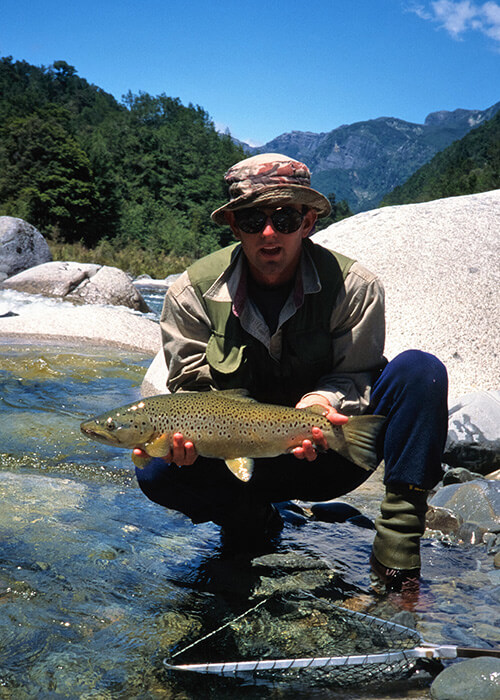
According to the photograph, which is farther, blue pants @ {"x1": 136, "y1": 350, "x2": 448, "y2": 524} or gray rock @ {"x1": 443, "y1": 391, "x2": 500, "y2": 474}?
gray rock @ {"x1": 443, "y1": 391, "x2": 500, "y2": 474}

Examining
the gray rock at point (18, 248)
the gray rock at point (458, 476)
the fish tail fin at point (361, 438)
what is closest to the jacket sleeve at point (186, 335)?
the fish tail fin at point (361, 438)

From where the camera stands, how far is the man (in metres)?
3.11

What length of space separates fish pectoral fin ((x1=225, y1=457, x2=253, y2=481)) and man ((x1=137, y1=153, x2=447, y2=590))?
7.5 inches

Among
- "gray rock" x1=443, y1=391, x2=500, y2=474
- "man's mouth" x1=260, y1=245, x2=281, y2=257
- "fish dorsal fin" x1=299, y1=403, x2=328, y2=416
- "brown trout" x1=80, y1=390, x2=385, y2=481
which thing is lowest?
"gray rock" x1=443, y1=391, x2=500, y2=474

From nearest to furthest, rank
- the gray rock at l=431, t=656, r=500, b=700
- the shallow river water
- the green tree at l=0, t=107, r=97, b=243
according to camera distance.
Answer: the gray rock at l=431, t=656, r=500, b=700
the shallow river water
the green tree at l=0, t=107, r=97, b=243

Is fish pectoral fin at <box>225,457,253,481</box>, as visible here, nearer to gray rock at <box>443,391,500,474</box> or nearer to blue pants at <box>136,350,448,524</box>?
blue pants at <box>136,350,448,524</box>

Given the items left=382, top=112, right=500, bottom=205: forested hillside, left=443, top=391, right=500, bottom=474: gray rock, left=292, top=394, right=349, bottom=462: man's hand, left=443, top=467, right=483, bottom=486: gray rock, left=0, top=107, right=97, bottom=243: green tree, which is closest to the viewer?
left=292, top=394, right=349, bottom=462: man's hand

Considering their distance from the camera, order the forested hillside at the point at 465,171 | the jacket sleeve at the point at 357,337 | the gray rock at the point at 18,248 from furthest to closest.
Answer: the forested hillside at the point at 465,171 → the gray rock at the point at 18,248 → the jacket sleeve at the point at 357,337

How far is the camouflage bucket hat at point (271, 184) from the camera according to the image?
3.17 metres

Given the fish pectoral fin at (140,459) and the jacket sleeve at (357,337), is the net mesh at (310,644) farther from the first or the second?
the jacket sleeve at (357,337)

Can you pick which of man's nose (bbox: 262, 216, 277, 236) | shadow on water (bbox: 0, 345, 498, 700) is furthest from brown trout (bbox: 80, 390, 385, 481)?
man's nose (bbox: 262, 216, 277, 236)

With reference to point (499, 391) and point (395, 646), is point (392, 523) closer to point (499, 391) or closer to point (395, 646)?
point (395, 646)

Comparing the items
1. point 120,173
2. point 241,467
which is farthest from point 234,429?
point 120,173

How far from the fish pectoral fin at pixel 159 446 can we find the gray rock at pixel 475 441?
3128 millimetres
